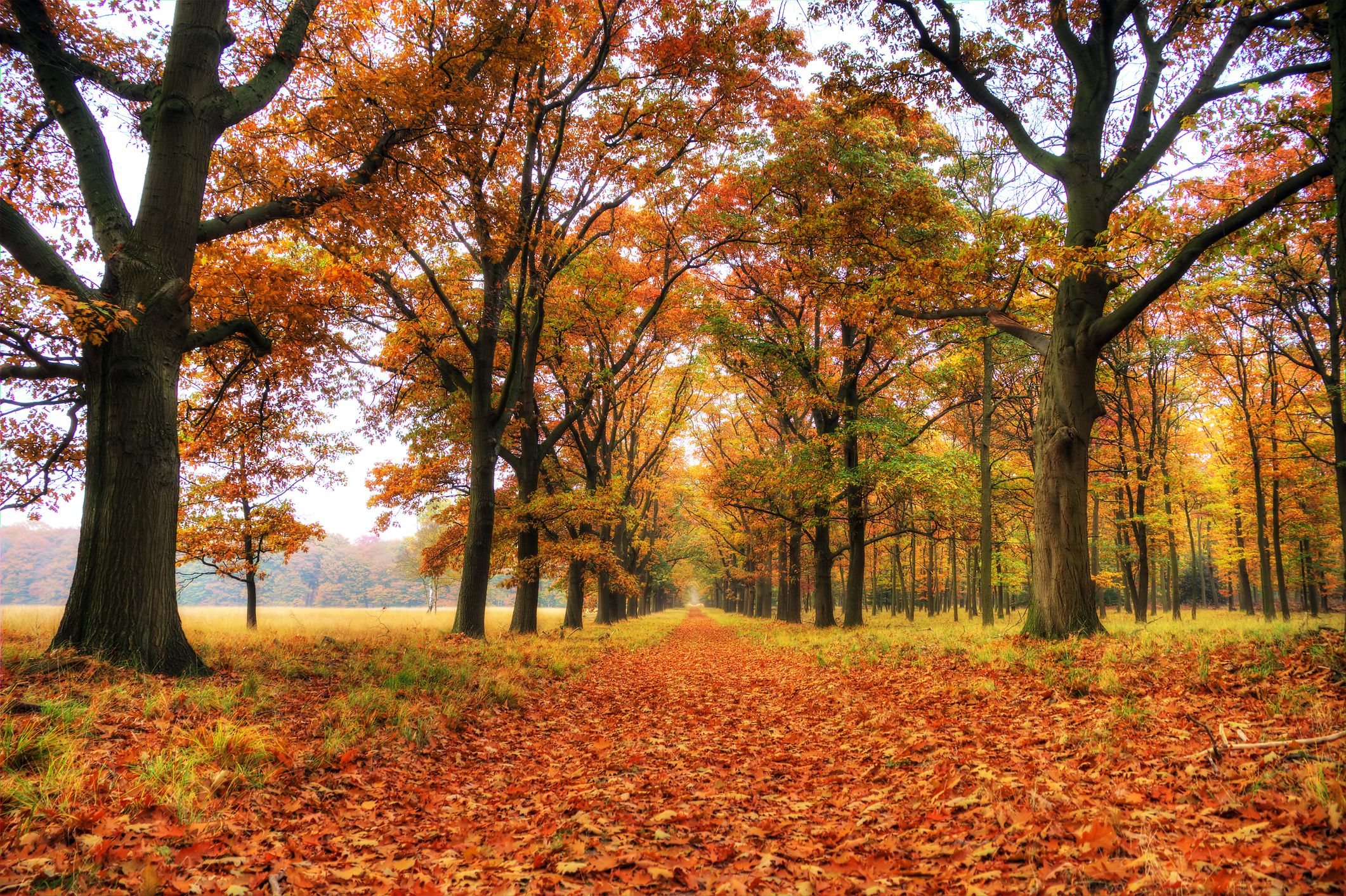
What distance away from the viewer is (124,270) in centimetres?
620

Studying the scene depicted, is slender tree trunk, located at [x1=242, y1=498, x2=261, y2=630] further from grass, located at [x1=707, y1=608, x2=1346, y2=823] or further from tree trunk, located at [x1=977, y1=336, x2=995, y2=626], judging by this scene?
tree trunk, located at [x1=977, y1=336, x2=995, y2=626]

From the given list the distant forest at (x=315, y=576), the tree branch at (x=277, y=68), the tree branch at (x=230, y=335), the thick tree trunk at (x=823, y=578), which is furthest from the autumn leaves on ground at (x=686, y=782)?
the distant forest at (x=315, y=576)

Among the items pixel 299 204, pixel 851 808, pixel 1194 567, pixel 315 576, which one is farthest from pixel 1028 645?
pixel 315 576

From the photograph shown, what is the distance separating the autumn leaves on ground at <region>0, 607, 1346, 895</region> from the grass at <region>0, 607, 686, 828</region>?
1.0 inches

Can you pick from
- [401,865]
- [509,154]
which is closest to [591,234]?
[509,154]

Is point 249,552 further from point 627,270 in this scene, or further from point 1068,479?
point 1068,479

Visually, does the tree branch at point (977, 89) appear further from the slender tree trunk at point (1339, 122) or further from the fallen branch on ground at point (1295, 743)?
the fallen branch on ground at point (1295, 743)

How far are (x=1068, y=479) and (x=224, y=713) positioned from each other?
10.5 meters

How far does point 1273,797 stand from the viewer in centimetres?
275

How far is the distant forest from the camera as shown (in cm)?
4997

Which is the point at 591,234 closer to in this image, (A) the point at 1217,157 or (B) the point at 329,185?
(B) the point at 329,185

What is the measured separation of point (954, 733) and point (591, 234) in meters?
15.3

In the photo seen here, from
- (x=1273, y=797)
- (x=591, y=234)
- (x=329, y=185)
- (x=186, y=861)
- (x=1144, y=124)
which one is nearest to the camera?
(x=186, y=861)

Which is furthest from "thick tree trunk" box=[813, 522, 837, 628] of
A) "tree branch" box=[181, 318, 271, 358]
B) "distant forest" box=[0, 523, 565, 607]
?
"distant forest" box=[0, 523, 565, 607]
